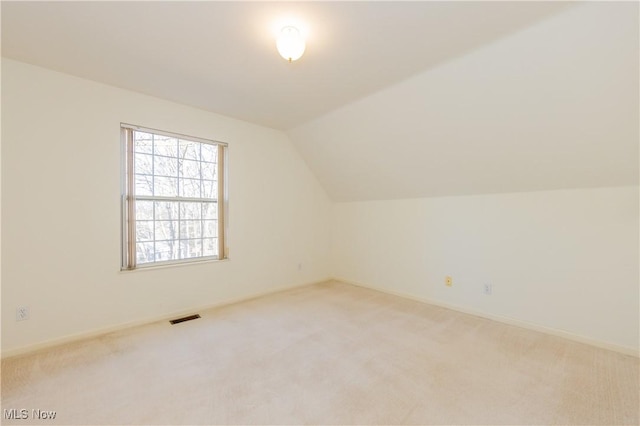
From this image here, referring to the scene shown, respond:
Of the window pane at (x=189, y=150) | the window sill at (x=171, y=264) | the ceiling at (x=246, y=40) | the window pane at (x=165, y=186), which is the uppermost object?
the ceiling at (x=246, y=40)

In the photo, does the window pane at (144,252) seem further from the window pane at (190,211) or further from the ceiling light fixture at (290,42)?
the ceiling light fixture at (290,42)

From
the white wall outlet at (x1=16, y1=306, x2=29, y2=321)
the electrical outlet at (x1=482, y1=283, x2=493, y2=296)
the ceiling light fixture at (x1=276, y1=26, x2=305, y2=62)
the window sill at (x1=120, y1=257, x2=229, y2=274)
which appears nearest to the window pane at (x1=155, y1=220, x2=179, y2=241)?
the window sill at (x1=120, y1=257, x2=229, y2=274)

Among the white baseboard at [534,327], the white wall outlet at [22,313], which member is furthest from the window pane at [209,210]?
the white baseboard at [534,327]

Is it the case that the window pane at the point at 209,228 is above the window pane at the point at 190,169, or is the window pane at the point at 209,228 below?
below

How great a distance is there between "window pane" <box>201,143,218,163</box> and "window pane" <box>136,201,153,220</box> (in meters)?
0.82

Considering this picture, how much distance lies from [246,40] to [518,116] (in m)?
2.18

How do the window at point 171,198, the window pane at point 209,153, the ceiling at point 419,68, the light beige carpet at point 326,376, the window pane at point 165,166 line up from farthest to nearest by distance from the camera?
1. the window pane at point 209,153
2. the window pane at point 165,166
3. the window at point 171,198
4. the ceiling at point 419,68
5. the light beige carpet at point 326,376

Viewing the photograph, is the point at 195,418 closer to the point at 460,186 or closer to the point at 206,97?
the point at 206,97

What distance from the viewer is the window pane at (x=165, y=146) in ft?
9.86

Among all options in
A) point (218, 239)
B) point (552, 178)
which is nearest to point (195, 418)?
point (218, 239)

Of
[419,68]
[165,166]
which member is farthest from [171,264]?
[419,68]

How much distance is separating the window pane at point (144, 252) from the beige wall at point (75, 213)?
148mm

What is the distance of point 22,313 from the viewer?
2.24 m

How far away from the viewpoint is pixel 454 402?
166 centimetres
